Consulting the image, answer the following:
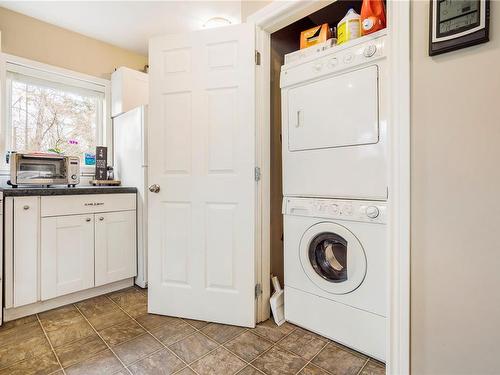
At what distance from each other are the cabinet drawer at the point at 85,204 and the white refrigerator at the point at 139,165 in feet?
0.42

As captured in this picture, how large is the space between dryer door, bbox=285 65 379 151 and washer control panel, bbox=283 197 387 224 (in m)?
0.33

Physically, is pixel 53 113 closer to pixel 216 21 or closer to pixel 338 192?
pixel 216 21

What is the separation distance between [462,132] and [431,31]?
354mm

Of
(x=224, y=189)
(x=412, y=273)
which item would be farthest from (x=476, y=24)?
(x=224, y=189)

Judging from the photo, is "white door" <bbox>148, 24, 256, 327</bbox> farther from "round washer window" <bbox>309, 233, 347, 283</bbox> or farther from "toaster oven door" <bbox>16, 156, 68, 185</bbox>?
"toaster oven door" <bbox>16, 156, 68, 185</bbox>

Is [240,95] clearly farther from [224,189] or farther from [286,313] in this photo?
[286,313]

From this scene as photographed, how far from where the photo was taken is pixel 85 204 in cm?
212

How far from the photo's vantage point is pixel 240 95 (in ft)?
5.56

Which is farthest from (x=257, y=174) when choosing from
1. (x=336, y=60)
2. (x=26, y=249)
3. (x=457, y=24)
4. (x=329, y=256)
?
(x=26, y=249)

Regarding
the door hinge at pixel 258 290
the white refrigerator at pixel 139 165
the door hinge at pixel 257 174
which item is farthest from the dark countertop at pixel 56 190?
the door hinge at pixel 258 290

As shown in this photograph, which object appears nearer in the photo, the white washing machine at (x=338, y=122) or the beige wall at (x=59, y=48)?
the white washing machine at (x=338, y=122)

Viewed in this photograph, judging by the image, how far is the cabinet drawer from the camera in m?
1.94

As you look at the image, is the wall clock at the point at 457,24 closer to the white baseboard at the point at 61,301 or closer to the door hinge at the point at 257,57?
the door hinge at the point at 257,57

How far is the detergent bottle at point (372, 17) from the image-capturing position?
140 cm
